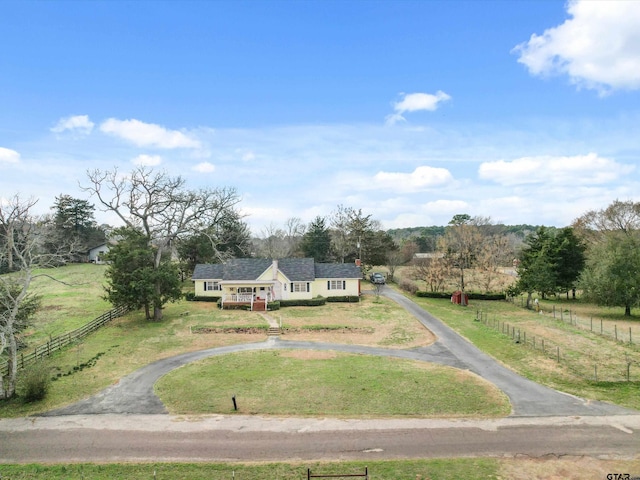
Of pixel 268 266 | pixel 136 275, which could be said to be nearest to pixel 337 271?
pixel 268 266

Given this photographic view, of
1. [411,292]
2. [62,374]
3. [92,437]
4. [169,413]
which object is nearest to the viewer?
[92,437]

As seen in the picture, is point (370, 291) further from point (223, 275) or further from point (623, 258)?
point (623, 258)

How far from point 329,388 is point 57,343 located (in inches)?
846

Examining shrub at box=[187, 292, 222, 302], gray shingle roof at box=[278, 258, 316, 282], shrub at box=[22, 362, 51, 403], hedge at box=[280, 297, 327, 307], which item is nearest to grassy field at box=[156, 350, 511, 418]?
shrub at box=[22, 362, 51, 403]

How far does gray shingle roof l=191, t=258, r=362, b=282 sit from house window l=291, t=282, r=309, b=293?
0.60m

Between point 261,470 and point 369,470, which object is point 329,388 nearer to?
point 369,470

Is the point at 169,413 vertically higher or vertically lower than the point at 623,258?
lower

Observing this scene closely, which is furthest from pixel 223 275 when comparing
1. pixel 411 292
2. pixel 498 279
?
pixel 498 279

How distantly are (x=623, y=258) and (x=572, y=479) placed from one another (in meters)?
35.5

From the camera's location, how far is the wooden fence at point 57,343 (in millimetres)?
25547

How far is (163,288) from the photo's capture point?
38000 mm

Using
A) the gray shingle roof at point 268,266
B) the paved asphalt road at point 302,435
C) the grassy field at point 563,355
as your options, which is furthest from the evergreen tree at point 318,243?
the paved asphalt road at point 302,435

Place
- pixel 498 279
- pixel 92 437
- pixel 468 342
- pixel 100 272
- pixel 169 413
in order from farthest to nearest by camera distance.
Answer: pixel 100 272, pixel 498 279, pixel 468 342, pixel 169 413, pixel 92 437

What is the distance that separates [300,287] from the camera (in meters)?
47.8
